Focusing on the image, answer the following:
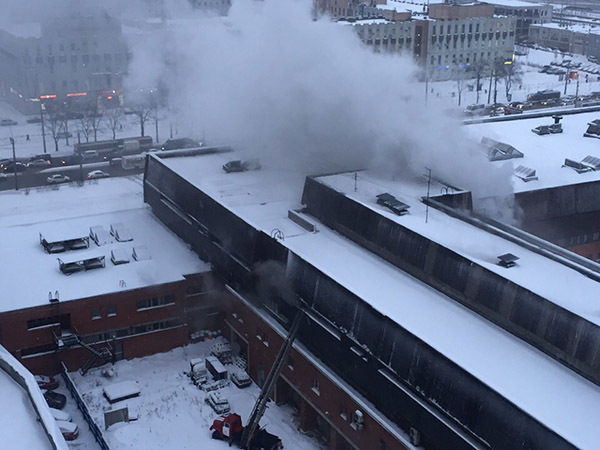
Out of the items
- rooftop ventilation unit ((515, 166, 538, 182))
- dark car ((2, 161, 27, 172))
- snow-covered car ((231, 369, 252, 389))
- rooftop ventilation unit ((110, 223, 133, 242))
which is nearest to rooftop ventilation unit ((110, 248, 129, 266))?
rooftop ventilation unit ((110, 223, 133, 242))

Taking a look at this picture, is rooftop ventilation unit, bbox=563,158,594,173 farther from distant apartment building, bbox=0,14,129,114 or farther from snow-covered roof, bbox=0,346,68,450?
distant apartment building, bbox=0,14,129,114

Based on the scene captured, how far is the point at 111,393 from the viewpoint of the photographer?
18188 mm

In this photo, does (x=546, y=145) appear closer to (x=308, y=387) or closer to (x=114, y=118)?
(x=308, y=387)

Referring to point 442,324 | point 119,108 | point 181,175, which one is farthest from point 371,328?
point 119,108

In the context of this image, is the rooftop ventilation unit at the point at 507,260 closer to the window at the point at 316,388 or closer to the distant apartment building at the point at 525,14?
the window at the point at 316,388

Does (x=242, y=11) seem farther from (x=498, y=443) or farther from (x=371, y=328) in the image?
(x=498, y=443)

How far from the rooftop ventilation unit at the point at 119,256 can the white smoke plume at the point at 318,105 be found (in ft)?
20.2

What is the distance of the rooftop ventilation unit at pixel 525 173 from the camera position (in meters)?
24.0

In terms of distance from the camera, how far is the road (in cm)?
3425

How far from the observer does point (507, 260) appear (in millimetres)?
15898

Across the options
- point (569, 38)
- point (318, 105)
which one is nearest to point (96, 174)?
point (318, 105)

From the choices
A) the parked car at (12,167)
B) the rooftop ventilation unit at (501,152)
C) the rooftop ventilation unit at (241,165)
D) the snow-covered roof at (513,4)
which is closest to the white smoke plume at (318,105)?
the rooftop ventilation unit at (241,165)

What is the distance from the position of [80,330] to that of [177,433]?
14.2 feet

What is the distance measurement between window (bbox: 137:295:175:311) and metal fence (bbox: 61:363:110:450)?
244cm
